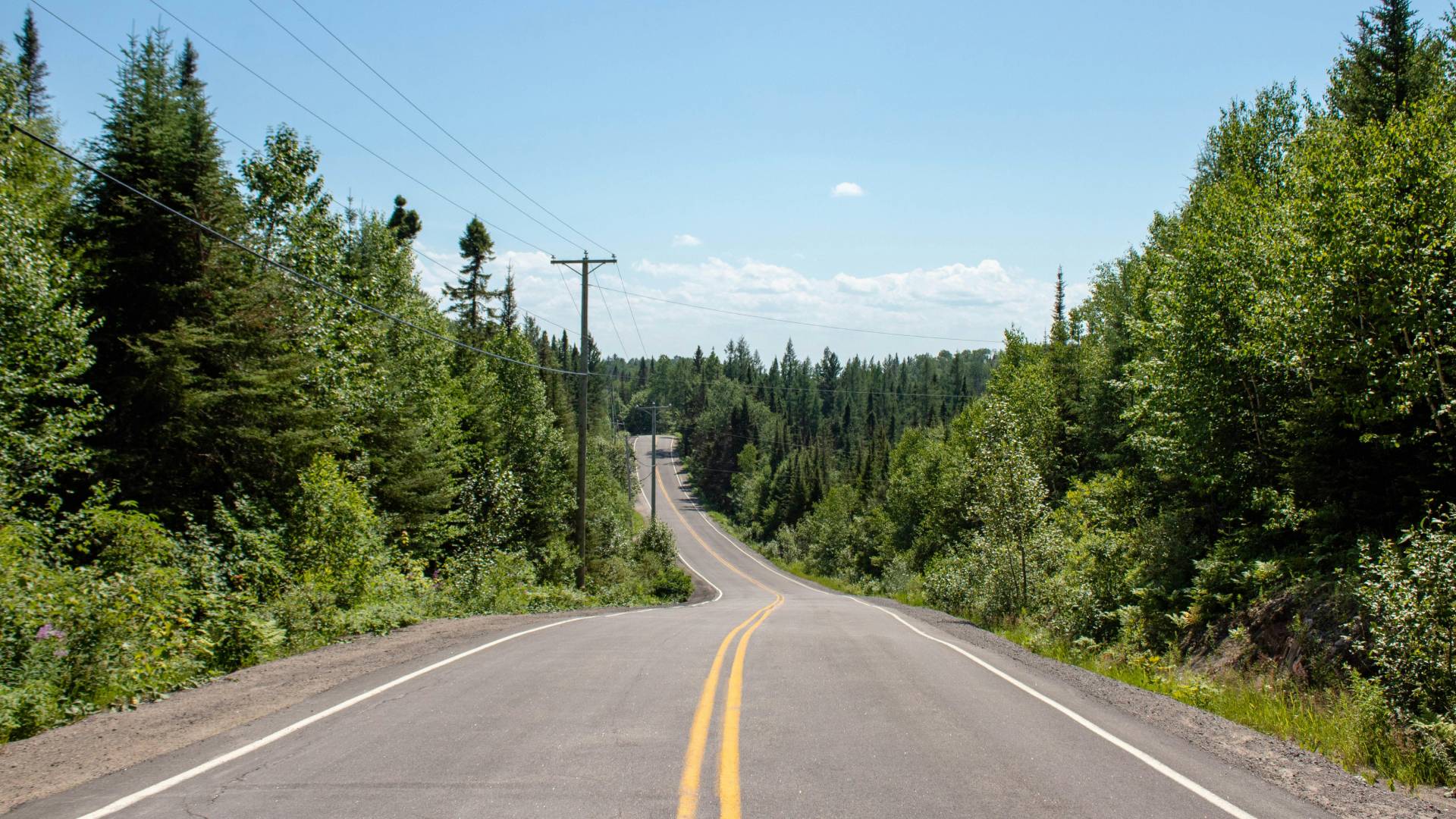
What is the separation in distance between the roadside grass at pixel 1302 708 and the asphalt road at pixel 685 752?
5.54 ft

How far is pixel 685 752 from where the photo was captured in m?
6.13

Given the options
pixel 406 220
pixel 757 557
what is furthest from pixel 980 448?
pixel 757 557

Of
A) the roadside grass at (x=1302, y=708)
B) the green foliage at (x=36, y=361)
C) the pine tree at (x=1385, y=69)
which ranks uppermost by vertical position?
the pine tree at (x=1385, y=69)

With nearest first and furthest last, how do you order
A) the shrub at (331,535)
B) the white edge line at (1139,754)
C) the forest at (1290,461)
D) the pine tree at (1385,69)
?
the white edge line at (1139,754) → the forest at (1290,461) → the shrub at (331,535) → the pine tree at (1385,69)

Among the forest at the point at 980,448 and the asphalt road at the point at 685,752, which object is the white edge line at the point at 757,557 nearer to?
the forest at the point at 980,448

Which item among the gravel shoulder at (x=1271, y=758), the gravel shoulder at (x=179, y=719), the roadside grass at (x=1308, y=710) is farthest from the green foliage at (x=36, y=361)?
the roadside grass at (x=1308, y=710)

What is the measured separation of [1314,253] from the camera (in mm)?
12562

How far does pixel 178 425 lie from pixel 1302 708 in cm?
1885

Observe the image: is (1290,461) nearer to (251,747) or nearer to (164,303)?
(251,747)

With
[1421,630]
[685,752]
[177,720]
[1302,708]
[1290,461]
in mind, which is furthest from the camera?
[1290,461]

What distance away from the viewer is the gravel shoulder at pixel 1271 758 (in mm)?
6027

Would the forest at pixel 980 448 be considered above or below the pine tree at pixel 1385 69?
below

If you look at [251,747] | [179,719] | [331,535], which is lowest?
[179,719]

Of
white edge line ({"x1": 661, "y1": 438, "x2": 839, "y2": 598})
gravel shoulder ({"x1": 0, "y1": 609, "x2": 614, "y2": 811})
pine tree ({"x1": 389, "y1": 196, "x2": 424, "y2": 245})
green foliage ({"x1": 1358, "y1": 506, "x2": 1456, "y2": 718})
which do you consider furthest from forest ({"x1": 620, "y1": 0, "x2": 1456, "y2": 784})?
pine tree ({"x1": 389, "y1": 196, "x2": 424, "y2": 245})
